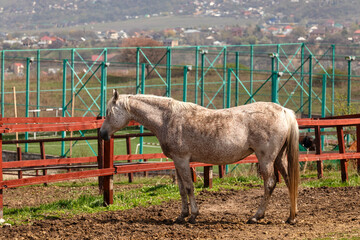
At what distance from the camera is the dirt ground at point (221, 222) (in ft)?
23.7

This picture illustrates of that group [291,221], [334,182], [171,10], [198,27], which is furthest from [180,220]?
[171,10]

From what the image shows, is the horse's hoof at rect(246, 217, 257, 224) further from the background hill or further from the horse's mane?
the background hill

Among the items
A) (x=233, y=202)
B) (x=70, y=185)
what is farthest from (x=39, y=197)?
(x=233, y=202)

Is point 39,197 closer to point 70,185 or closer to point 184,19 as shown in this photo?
point 70,185

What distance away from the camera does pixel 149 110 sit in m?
8.09

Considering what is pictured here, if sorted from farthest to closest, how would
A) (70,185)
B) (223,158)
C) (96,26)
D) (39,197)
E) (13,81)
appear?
(96,26) → (13,81) → (70,185) → (39,197) → (223,158)

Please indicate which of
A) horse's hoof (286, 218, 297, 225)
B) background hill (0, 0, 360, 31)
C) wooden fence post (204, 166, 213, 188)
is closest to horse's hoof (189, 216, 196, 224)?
horse's hoof (286, 218, 297, 225)

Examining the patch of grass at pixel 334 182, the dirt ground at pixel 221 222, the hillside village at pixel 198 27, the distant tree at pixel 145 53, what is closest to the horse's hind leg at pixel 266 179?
the dirt ground at pixel 221 222

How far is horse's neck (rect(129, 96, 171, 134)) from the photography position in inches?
317

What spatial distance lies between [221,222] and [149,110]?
64.3 inches

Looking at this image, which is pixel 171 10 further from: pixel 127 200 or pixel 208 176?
pixel 127 200

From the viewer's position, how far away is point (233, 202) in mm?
9289

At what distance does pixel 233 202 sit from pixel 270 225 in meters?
1.57

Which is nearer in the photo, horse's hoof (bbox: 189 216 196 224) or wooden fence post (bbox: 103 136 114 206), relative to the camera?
horse's hoof (bbox: 189 216 196 224)
